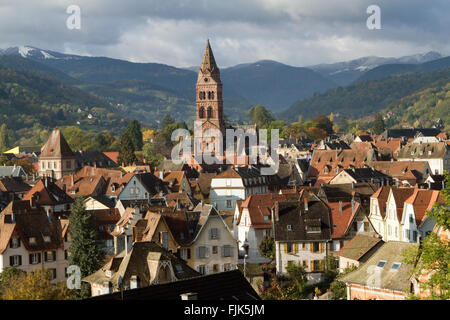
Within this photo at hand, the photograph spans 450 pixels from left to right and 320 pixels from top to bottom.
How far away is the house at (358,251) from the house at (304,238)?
3.74 meters

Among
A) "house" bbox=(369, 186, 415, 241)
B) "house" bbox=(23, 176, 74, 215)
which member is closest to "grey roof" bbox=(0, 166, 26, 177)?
"house" bbox=(23, 176, 74, 215)

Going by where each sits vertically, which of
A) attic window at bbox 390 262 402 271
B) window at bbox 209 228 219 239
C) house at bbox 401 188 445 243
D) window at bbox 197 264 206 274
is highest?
house at bbox 401 188 445 243

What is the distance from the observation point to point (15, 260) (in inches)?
2068

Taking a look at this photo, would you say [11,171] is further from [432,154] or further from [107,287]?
[107,287]

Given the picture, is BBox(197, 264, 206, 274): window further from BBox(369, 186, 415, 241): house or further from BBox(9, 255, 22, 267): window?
BBox(369, 186, 415, 241): house

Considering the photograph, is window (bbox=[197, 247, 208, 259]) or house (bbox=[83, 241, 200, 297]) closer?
house (bbox=[83, 241, 200, 297])

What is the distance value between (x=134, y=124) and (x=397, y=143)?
7062cm

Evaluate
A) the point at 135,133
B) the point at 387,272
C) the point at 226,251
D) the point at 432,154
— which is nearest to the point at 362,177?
the point at 432,154

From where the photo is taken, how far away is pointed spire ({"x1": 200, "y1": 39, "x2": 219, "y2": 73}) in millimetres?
150750

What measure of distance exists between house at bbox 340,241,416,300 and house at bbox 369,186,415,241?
13488mm

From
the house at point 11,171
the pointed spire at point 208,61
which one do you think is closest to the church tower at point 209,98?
the pointed spire at point 208,61

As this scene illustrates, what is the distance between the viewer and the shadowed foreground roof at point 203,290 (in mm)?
25047

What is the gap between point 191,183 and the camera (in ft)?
320
